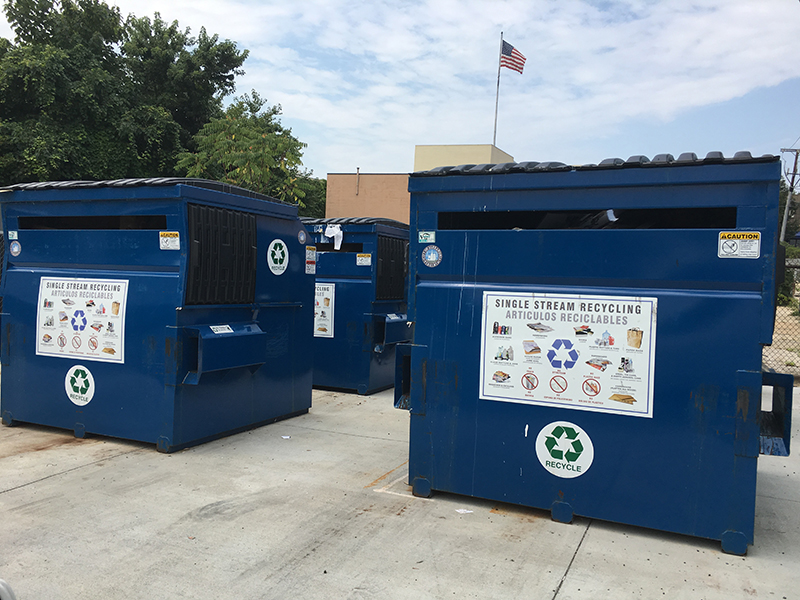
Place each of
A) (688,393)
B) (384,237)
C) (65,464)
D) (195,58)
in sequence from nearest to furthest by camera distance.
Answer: (688,393) < (65,464) < (384,237) < (195,58)

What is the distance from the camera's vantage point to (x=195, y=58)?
85.5 feet

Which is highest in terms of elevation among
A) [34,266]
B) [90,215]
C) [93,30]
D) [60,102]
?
[93,30]

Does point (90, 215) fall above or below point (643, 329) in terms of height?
above

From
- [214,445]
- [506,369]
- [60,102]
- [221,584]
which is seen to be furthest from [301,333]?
[60,102]

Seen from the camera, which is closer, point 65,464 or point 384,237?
point 65,464

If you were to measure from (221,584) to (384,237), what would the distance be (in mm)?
6263

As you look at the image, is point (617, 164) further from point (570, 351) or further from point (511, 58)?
point (511, 58)

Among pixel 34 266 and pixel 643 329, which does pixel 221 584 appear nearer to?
pixel 643 329

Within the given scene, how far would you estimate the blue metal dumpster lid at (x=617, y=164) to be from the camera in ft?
12.0

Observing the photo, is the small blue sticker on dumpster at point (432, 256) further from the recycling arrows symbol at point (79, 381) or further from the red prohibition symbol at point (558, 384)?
the recycling arrows symbol at point (79, 381)

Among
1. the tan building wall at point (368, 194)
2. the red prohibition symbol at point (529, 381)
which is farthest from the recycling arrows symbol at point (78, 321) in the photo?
the tan building wall at point (368, 194)

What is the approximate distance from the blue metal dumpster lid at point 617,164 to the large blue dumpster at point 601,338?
1cm

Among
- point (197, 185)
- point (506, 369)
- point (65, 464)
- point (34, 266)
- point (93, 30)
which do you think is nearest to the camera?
point (506, 369)

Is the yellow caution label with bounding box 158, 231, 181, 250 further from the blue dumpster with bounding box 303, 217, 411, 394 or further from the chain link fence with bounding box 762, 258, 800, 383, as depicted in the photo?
the chain link fence with bounding box 762, 258, 800, 383
